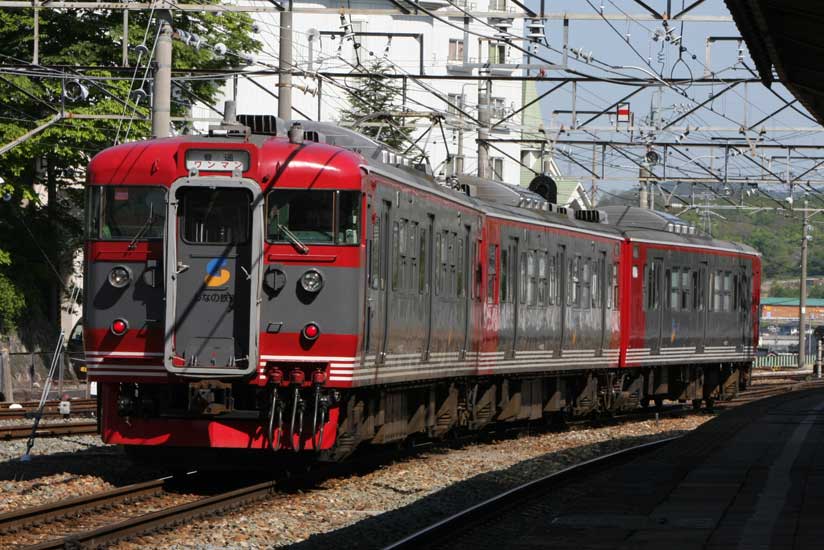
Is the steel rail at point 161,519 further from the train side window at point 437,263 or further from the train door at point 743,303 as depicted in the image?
the train door at point 743,303

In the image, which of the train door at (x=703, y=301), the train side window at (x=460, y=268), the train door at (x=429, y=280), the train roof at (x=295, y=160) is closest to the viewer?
the train roof at (x=295, y=160)

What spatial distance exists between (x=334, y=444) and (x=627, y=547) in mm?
5249

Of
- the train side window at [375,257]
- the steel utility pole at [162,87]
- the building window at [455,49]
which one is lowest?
the train side window at [375,257]

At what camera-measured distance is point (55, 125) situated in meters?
37.1

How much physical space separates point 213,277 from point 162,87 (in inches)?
234

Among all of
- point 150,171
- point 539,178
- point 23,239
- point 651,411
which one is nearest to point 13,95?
point 23,239

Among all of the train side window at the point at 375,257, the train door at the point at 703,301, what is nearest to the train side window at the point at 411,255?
the train side window at the point at 375,257

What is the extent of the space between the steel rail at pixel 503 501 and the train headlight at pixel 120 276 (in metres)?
3.83

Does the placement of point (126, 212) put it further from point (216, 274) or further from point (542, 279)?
point (542, 279)

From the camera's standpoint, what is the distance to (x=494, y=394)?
22.9 m

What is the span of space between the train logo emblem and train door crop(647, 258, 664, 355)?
52.5 ft

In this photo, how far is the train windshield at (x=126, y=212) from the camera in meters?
14.9

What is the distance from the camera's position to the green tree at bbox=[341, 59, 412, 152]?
23516 millimetres

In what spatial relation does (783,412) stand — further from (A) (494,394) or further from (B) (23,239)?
(B) (23,239)
